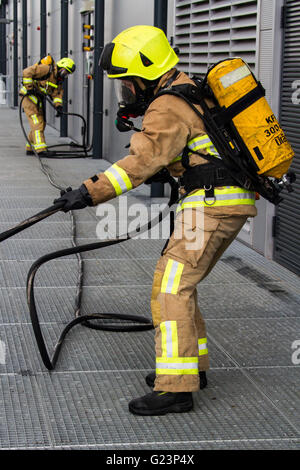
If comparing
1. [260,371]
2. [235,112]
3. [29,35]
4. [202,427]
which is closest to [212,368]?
[260,371]

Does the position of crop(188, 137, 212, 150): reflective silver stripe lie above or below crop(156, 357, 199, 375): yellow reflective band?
above

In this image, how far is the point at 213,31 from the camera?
9156 millimetres

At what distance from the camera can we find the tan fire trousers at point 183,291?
4047 mm

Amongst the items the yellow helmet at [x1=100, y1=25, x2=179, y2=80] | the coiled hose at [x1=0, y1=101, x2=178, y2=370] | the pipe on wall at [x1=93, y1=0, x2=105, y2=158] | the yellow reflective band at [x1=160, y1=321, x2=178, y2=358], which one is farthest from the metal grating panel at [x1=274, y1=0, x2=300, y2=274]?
the pipe on wall at [x1=93, y1=0, x2=105, y2=158]

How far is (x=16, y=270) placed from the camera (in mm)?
6855

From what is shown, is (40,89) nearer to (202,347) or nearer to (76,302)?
(76,302)

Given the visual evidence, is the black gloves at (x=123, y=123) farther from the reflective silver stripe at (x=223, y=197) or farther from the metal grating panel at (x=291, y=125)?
the metal grating panel at (x=291, y=125)

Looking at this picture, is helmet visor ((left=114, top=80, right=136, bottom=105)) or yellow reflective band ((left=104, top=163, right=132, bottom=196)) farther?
helmet visor ((left=114, top=80, right=136, bottom=105))

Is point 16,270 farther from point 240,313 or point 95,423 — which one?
point 95,423

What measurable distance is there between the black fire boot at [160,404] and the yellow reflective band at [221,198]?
968 millimetres

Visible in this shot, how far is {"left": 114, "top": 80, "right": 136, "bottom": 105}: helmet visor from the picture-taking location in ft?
13.9

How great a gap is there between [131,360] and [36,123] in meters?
10.5

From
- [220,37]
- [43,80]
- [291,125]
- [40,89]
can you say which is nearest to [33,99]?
[40,89]

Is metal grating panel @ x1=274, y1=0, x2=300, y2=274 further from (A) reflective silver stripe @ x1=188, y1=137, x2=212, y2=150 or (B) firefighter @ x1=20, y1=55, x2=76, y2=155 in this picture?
(B) firefighter @ x1=20, y1=55, x2=76, y2=155
